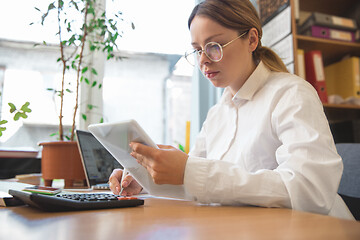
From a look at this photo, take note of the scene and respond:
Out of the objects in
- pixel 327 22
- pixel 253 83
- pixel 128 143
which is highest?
pixel 327 22

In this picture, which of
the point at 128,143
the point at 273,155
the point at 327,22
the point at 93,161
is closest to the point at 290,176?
the point at 273,155

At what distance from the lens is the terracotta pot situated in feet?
4.50

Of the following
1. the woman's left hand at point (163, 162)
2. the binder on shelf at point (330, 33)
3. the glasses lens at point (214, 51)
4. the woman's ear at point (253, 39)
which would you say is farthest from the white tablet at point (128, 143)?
the binder on shelf at point (330, 33)

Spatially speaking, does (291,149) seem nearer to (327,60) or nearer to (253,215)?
(253,215)

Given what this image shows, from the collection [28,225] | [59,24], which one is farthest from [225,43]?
[59,24]

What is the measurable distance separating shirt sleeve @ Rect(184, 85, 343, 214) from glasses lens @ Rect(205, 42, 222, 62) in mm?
295

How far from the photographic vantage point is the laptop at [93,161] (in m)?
1.25

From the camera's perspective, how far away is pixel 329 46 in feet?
6.66

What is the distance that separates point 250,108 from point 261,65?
0.16 meters

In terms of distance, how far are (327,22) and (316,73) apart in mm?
335

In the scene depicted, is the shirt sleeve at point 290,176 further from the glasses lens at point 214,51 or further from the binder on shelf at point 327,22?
the binder on shelf at point 327,22

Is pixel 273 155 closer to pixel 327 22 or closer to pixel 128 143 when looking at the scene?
pixel 128 143

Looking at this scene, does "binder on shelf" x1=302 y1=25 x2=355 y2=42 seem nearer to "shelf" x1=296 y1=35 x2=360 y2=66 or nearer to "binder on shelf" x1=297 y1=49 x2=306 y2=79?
"shelf" x1=296 y1=35 x2=360 y2=66

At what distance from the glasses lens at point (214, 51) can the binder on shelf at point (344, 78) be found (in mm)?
1413
